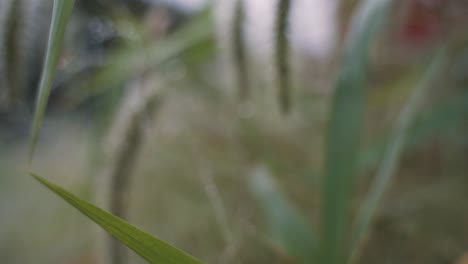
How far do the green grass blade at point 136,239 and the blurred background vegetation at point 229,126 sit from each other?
9.2 inches

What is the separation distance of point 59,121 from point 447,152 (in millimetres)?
1072

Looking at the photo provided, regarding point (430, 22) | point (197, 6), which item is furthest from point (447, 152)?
point (197, 6)

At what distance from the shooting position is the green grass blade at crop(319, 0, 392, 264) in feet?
1.39

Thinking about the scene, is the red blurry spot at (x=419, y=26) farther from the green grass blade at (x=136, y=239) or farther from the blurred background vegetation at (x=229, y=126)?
the green grass blade at (x=136, y=239)

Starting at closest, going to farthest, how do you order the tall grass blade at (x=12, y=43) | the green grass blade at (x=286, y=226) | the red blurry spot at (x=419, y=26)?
the tall grass blade at (x=12, y=43) < the green grass blade at (x=286, y=226) < the red blurry spot at (x=419, y=26)

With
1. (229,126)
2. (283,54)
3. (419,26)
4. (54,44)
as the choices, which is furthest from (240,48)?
(419,26)

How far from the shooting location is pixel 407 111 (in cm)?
51

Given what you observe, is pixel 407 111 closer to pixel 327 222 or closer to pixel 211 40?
pixel 327 222

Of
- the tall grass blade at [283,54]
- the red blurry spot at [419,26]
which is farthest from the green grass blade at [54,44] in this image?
the red blurry spot at [419,26]

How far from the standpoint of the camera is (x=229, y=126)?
0.85m

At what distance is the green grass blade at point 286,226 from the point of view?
0.51m

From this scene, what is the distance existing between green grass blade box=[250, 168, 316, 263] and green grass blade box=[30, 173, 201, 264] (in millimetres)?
288

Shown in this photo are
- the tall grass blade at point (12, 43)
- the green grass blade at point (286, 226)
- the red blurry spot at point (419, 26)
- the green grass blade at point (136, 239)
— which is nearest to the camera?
the green grass blade at point (136, 239)

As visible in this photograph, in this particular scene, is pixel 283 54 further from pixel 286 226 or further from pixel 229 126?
pixel 229 126
